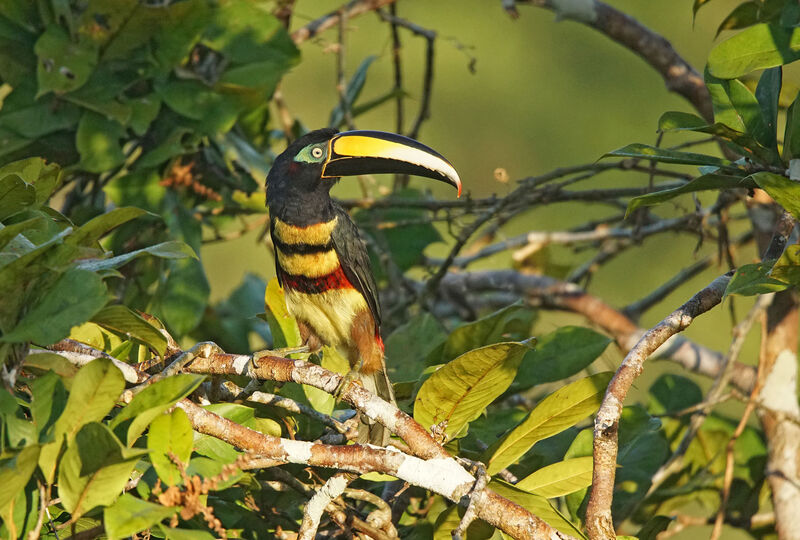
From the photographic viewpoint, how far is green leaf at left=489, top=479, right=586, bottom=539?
5.84ft

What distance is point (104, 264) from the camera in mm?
1751

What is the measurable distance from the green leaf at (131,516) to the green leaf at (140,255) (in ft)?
1.53

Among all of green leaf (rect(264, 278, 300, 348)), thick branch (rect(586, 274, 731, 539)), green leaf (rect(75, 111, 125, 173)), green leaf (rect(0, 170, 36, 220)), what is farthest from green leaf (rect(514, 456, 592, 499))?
green leaf (rect(75, 111, 125, 173))

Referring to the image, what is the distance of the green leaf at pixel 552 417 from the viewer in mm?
1925

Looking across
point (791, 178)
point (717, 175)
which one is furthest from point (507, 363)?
point (791, 178)

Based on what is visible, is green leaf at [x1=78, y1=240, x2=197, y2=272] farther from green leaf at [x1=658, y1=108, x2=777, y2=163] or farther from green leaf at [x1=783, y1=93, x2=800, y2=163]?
green leaf at [x1=783, y1=93, x2=800, y2=163]

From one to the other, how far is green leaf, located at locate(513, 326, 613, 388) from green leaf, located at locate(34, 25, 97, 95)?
170cm

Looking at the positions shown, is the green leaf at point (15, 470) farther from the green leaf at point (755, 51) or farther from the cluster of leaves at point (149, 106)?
the green leaf at point (755, 51)

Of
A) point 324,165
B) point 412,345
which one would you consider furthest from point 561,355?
point 324,165

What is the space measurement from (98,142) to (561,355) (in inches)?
66.0

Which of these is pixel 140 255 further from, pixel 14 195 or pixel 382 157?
pixel 382 157

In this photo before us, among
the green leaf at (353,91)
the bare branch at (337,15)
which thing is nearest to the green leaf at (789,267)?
the green leaf at (353,91)

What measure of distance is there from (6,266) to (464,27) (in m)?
7.14

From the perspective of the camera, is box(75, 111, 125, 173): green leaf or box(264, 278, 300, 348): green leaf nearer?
box(264, 278, 300, 348): green leaf
